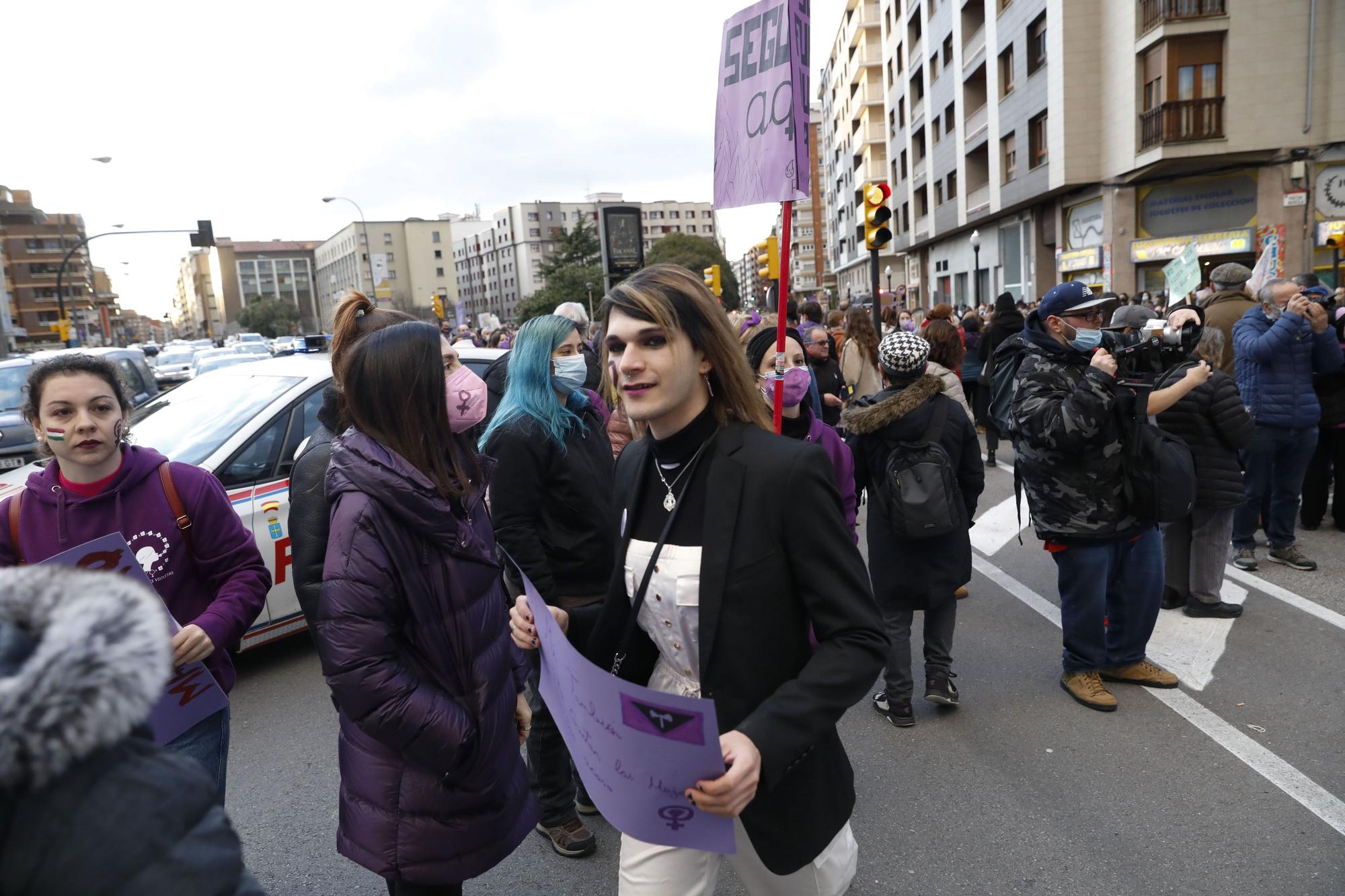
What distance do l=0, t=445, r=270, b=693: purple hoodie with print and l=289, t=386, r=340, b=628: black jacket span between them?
0.19m

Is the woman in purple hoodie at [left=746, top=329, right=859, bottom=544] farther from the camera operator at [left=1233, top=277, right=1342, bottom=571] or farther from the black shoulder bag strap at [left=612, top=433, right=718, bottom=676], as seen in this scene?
the camera operator at [left=1233, top=277, right=1342, bottom=571]

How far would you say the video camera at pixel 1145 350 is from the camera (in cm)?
414

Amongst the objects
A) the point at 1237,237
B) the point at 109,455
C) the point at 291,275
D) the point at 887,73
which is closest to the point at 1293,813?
the point at 109,455

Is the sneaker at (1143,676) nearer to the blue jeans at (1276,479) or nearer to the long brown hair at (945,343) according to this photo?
the blue jeans at (1276,479)

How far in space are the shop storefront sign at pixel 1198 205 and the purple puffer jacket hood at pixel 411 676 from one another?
1028 inches

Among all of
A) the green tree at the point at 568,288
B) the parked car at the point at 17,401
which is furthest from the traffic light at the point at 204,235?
the green tree at the point at 568,288

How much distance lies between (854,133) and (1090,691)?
215 ft

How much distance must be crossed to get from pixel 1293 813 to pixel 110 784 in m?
3.95

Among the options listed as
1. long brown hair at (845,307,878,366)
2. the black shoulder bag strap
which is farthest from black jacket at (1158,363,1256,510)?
the black shoulder bag strap

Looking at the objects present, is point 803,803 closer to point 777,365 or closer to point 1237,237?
point 777,365

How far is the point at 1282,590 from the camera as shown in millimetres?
5750

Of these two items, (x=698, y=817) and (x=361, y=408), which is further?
(x=361, y=408)

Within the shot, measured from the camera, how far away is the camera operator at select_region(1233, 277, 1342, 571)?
619 cm

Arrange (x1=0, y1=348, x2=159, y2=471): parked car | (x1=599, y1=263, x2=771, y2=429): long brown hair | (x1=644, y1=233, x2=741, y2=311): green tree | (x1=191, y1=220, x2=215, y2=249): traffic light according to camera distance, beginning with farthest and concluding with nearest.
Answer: (x1=644, y1=233, x2=741, y2=311): green tree → (x1=191, y1=220, x2=215, y2=249): traffic light → (x1=0, y1=348, x2=159, y2=471): parked car → (x1=599, y1=263, x2=771, y2=429): long brown hair
